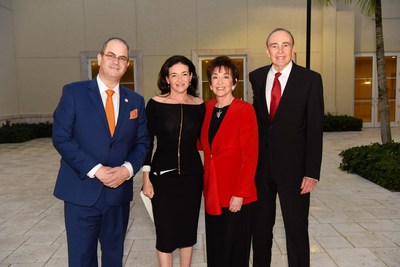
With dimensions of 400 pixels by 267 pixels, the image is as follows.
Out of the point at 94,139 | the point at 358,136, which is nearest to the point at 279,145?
the point at 94,139

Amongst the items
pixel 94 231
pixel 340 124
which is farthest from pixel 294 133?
pixel 340 124

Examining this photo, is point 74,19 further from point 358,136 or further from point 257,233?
point 257,233

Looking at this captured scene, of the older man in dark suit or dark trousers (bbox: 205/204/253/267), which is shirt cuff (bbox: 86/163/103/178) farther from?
the older man in dark suit

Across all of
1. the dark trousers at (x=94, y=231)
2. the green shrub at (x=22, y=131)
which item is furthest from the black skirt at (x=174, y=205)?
the green shrub at (x=22, y=131)

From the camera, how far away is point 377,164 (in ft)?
22.2

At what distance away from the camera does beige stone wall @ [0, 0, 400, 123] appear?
14.6 metres

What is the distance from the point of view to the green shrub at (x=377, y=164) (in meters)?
6.37

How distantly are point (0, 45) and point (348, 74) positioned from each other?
42.6ft

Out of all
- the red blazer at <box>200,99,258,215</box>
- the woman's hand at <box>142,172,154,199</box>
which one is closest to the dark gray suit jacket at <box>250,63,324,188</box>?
the red blazer at <box>200,99,258,215</box>

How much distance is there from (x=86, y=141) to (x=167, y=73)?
2.64 ft

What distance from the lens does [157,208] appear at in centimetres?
292

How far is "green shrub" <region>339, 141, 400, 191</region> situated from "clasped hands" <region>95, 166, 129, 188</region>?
5221mm

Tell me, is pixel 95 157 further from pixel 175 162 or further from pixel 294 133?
pixel 294 133

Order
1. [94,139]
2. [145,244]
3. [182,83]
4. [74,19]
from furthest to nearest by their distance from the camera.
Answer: [74,19]
[145,244]
[182,83]
[94,139]
